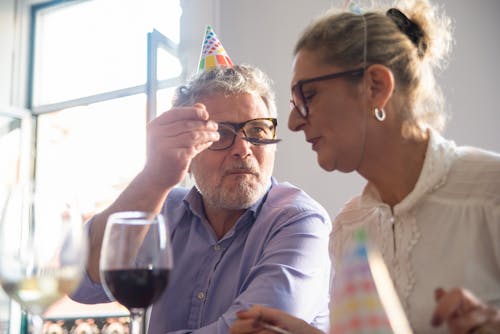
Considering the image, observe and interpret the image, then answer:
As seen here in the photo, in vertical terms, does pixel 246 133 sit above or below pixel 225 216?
above

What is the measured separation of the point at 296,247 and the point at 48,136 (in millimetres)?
3873

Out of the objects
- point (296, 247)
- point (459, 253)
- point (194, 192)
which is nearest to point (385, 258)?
point (459, 253)

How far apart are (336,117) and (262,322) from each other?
18.7 inches

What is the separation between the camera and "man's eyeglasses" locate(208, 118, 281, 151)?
1.65 meters

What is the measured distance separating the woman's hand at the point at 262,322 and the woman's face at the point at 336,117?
388 millimetres

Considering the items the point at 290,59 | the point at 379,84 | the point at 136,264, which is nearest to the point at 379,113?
the point at 379,84

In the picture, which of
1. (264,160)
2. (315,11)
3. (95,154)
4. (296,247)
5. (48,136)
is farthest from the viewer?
(48,136)

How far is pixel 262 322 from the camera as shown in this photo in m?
0.89

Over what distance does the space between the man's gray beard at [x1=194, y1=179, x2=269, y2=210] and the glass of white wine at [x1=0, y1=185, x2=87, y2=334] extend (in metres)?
0.86

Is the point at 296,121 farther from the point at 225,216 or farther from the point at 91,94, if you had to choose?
the point at 91,94

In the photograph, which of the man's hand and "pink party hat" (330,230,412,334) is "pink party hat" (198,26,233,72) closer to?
the man's hand

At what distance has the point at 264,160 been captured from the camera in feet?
5.42

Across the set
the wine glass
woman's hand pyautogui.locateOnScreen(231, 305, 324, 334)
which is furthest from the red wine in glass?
woman's hand pyautogui.locateOnScreen(231, 305, 324, 334)

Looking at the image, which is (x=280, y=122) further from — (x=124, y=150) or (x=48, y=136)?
(x=48, y=136)
